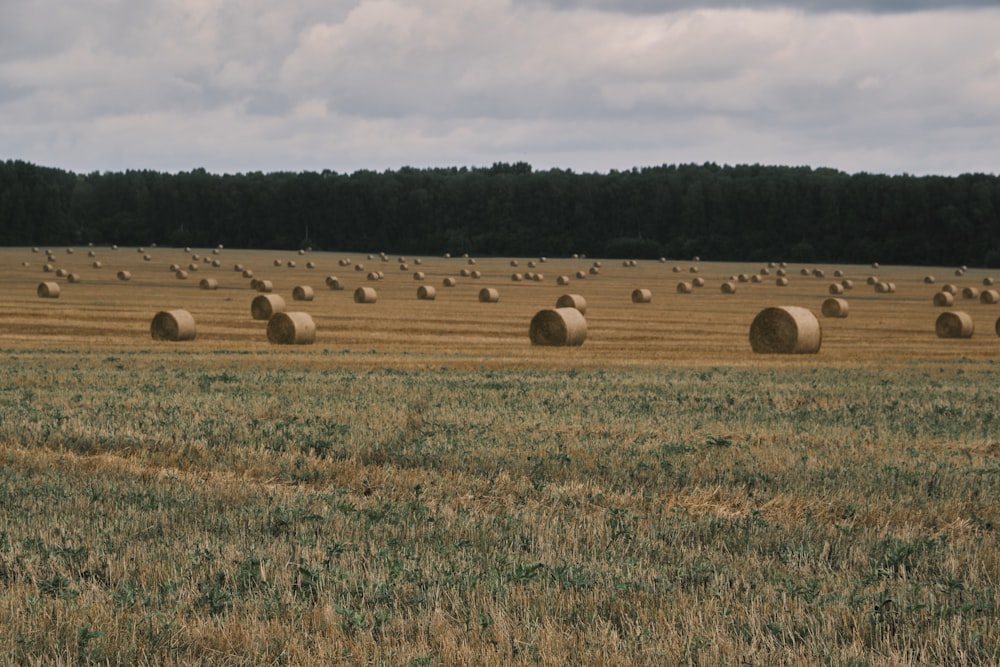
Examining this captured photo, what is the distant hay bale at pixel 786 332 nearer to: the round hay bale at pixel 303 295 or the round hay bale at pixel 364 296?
the round hay bale at pixel 364 296

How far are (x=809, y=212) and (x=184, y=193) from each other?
85538mm

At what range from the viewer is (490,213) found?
159625 millimetres

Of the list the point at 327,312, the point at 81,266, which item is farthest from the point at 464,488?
the point at 81,266

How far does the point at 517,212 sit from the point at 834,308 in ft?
359

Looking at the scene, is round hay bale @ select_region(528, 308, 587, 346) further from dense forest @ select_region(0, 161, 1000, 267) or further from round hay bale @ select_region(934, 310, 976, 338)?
dense forest @ select_region(0, 161, 1000, 267)

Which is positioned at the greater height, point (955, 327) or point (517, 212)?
point (517, 212)

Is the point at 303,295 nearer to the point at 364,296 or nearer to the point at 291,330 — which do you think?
the point at 364,296

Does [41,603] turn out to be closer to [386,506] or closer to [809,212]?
[386,506]

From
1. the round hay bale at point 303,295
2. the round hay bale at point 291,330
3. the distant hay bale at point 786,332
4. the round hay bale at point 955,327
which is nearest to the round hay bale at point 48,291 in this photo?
the round hay bale at point 303,295

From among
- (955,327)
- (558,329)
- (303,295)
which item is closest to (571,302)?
(303,295)

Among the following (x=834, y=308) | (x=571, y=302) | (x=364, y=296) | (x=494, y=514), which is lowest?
(x=494, y=514)

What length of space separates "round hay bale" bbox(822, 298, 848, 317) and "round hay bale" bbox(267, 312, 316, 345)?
2582 cm

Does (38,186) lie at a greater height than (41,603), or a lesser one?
greater

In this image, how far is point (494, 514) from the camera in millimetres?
11148
